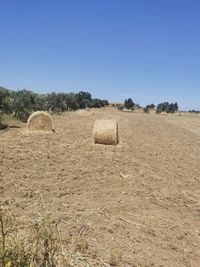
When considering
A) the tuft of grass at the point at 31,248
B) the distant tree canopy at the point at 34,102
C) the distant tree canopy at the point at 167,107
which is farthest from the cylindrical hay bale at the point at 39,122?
the distant tree canopy at the point at 167,107

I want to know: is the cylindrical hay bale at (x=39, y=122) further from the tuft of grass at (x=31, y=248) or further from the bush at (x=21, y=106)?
the tuft of grass at (x=31, y=248)

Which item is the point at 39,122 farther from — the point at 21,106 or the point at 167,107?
the point at 167,107

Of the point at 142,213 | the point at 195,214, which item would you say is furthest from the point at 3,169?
the point at 195,214

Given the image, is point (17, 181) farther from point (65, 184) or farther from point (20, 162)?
point (20, 162)

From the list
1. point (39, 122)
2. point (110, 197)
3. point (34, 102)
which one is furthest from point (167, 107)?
point (110, 197)

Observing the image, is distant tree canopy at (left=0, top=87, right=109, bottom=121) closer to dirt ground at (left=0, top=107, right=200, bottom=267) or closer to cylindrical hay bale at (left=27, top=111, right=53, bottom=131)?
cylindrical hay bale at (left=27, top=111, right=53, bottom=131)

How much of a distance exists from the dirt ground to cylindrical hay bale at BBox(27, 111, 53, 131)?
154 inches

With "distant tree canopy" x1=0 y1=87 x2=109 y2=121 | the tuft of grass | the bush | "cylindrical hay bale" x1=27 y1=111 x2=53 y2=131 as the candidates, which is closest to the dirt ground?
the tuft of grass

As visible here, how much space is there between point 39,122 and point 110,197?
11.5m

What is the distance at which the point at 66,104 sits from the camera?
5131 cm

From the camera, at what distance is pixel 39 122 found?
2108 cm

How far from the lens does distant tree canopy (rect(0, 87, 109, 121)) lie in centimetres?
2613

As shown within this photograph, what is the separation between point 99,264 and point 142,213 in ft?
10.8

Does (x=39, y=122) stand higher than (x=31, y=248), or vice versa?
(x=31, y=248)
